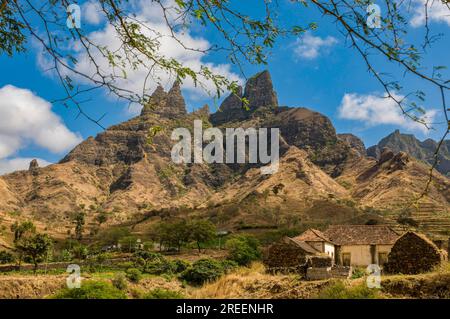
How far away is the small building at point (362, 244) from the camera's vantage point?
32812 mm

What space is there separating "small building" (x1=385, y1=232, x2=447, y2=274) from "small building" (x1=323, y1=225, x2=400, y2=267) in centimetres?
1234

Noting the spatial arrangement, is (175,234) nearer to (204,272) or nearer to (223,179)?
(204,272)

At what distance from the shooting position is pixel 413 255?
64.3 feet

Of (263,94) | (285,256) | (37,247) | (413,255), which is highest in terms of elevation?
(263,94)

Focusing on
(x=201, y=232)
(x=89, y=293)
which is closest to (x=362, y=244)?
(x=89, y=293)

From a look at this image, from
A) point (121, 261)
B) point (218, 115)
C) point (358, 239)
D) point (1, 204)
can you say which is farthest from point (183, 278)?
point (218, 115)

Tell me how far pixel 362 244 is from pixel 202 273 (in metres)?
12.1

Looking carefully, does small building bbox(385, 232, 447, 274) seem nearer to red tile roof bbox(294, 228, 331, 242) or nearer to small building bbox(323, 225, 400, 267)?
red tile roof bbox(294, 228, 331, 242)

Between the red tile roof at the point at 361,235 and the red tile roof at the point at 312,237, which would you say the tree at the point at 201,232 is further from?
the red tile roof at the point at 312,237

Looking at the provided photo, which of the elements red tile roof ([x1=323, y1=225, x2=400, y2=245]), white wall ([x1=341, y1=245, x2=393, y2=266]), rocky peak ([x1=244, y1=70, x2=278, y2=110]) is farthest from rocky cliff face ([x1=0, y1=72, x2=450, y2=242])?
white wall ([x1=341, y1=245, x2=393, y2=266])

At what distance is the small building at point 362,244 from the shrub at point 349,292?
17.9m
